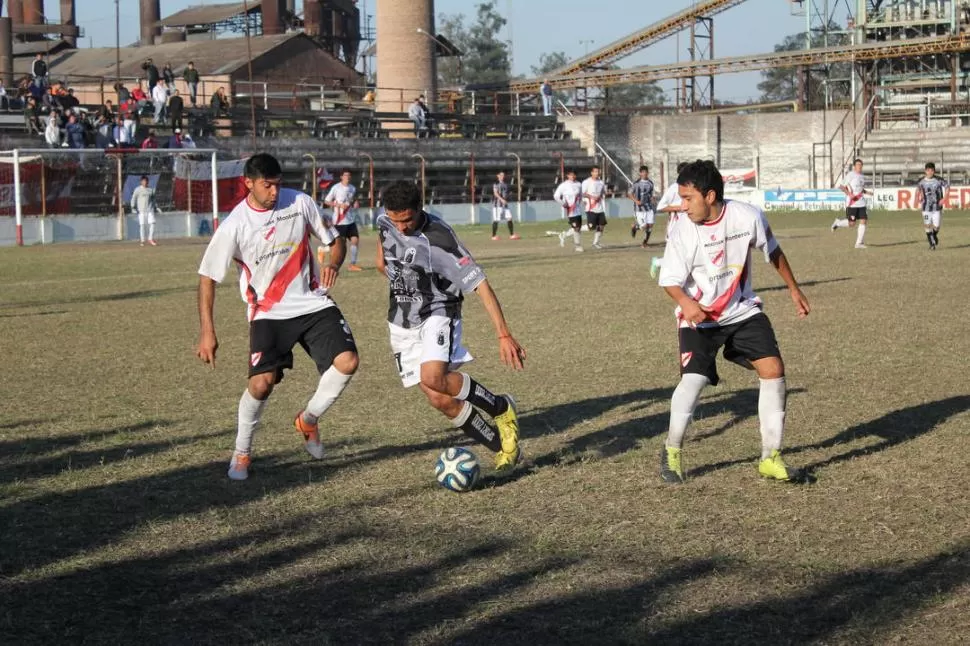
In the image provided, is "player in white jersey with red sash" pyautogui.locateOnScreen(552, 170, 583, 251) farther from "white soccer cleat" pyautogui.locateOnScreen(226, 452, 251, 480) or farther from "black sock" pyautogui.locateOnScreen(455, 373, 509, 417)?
"white soccer cleat" pyautogui.locateOnScreen(226, 452, 251, 480)

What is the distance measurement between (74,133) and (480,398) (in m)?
32.8

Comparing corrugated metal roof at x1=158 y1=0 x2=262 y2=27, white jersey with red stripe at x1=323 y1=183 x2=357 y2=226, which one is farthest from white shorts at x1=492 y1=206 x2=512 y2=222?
corrugated metal roof at x1=158 y1=0 x2=262 y2=27

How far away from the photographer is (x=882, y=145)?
55062mm

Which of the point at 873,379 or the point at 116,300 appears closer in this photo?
the point at 873,379

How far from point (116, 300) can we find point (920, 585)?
1599 cm

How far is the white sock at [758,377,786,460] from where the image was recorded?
715 centimetres

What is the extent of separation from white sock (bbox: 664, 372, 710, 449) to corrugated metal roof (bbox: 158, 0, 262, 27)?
69.7 m

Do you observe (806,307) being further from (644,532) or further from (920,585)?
(920,585)

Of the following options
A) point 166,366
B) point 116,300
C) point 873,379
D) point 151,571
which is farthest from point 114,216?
point 151,571

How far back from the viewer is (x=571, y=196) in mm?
30094

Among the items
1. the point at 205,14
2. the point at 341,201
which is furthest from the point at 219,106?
the point at 205,14

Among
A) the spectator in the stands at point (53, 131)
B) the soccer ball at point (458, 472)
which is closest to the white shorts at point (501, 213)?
the spectator in the stands at point (53, 131)

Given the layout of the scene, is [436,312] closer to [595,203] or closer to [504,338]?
[504,338]

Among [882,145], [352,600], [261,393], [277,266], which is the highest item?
[882,145]
